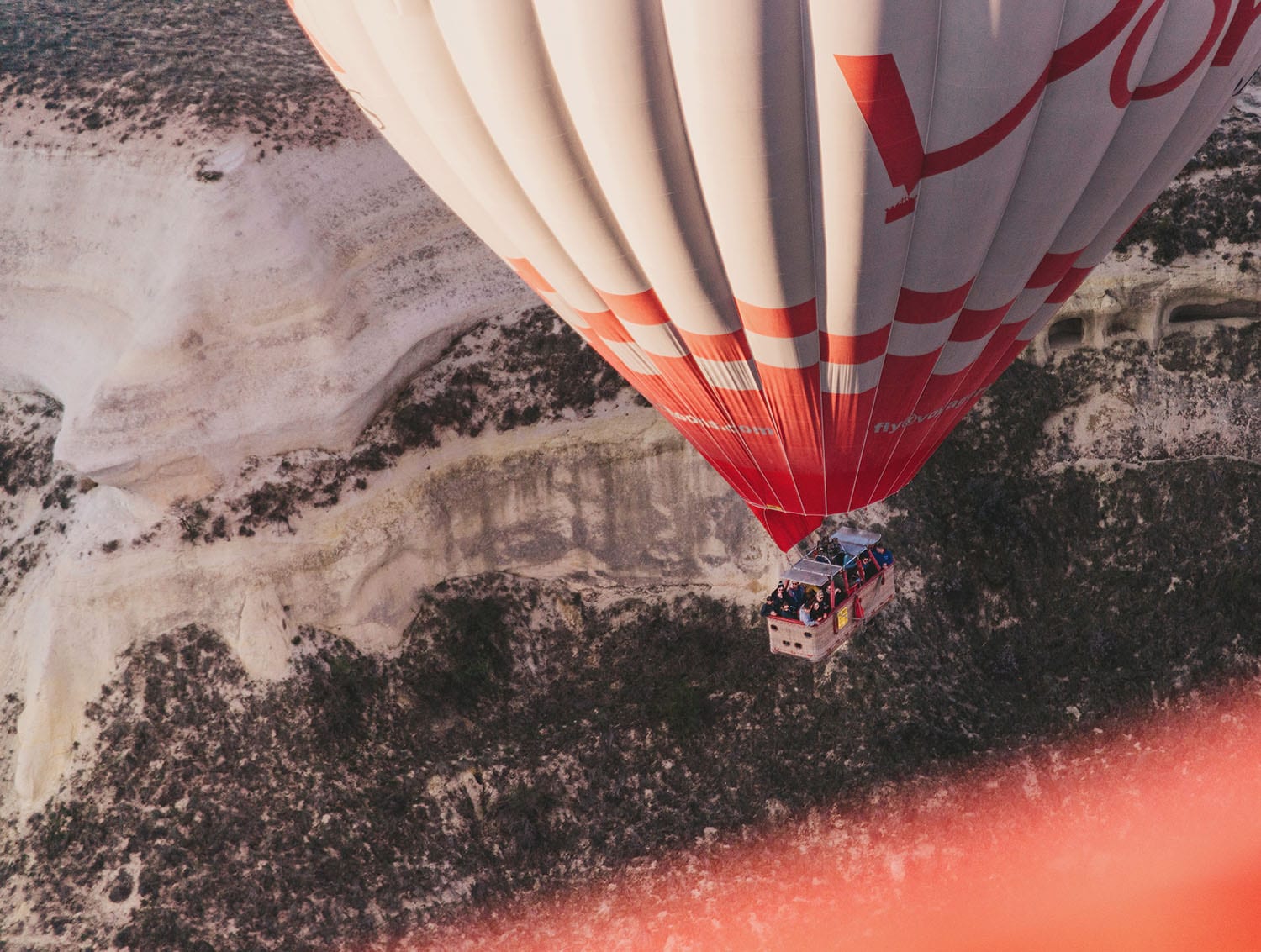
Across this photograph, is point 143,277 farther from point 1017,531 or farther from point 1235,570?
point 1235,570

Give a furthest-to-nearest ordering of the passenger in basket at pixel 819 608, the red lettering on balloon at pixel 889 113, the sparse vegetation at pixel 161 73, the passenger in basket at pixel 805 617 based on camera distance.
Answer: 1. the sparse vegetation at pixel 161 73
2. the passenger in basket at pixel 819 608
3. the passenger in basket at pixel 805 617
4. the red lettering on balloon at pixel 889 113

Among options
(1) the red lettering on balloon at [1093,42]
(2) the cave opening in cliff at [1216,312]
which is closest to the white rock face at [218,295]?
(2) the cave opening in cliff at [1216,312]

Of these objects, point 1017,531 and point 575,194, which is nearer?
point 575,194

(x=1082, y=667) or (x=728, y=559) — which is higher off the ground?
(x=728, y=559)

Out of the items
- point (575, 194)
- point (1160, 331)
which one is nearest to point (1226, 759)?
point (1160, 331)

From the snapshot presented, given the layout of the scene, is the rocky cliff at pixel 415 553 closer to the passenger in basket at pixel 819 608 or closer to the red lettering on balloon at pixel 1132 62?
the passenger in basket at pixel 819 608

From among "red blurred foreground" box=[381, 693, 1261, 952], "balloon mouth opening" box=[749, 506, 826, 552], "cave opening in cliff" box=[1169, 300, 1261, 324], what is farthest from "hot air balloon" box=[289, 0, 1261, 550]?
"cave opening in cliff" box=[1169, 300, 1261, 324]

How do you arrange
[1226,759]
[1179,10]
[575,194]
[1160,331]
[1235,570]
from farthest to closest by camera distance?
1. [1160,331]
2. [1235,570]
3. [1226,759]
4. [575,194]
5. [1179,10]
